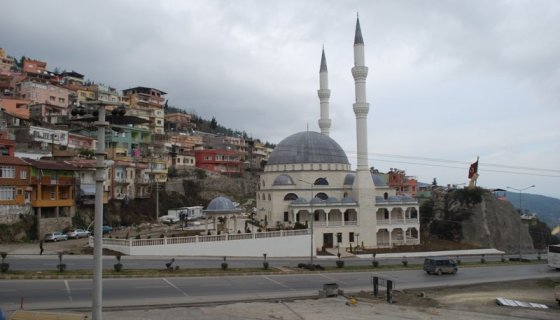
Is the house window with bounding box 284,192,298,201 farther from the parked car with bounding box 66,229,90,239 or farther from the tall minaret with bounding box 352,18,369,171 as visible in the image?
the parked car with bounding box 66,229,90,239

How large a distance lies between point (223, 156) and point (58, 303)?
217 ft

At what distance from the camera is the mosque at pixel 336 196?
52.6 metres

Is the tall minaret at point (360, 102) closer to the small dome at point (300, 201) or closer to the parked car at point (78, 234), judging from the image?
the small dome at point (300, 201)

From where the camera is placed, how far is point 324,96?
6594 centimetres

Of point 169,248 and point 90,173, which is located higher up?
point 90,173

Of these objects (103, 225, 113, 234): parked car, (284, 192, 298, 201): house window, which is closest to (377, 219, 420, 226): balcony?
(284, 192, 298, 201): house window

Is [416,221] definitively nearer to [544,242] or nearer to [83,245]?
[83,245]

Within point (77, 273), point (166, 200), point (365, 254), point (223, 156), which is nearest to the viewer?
point (77, 273)

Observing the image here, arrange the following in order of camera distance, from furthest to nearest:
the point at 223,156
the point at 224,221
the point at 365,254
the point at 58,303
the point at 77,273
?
the point at 223,156
the point at 365,254
the point at 224,221
the point at 77,273
the point at 58,303

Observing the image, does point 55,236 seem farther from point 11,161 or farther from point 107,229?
point 11,161

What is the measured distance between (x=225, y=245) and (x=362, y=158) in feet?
71.0

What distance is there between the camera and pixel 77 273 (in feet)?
79.4

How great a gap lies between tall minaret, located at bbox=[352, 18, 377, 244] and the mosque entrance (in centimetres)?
386

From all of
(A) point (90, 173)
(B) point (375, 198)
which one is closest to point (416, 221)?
(B) point (375, 198)
